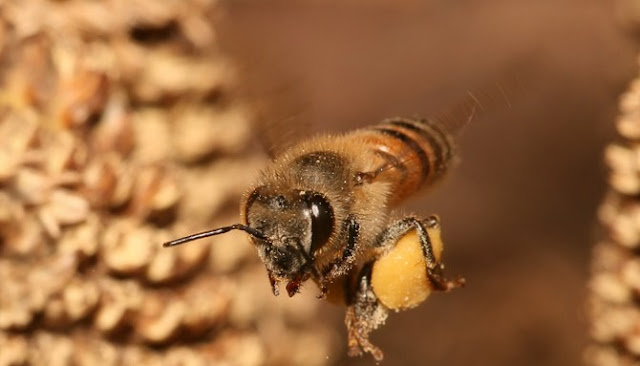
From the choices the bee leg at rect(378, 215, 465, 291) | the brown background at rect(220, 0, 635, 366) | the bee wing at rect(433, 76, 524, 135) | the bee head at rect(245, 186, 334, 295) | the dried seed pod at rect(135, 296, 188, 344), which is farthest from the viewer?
the brown background at rect(220, 0, 635, 366)

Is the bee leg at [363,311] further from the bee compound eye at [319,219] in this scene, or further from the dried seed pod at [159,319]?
the dried seed pod at [159,319]

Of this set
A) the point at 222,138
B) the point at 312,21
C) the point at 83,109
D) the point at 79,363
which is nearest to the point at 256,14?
the point at 312,21

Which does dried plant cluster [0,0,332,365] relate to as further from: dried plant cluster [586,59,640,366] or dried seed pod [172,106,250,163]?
dried plant cluster [586,59,640,366]

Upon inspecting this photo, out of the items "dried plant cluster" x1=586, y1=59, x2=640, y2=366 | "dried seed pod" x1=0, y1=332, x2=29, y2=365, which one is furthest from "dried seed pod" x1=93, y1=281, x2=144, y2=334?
"dried plant cluster" x1=586, y1=59, x2=640, y2=366

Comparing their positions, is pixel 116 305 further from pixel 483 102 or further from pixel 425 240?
pixel 483 102

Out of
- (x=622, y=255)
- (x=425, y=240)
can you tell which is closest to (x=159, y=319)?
(x=425, y=240)

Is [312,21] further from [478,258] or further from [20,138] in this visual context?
[20,138]
